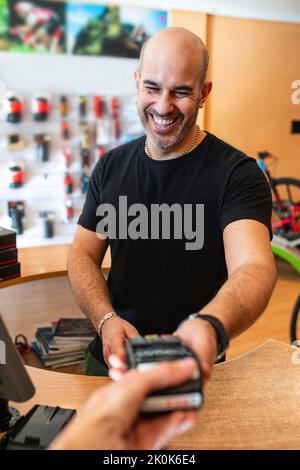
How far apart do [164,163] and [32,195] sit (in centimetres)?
278

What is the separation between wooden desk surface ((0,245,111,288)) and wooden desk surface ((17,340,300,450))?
108 cm

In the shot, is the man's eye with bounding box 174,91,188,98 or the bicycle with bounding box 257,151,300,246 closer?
the man's eye with bounding box 174,91,188,98

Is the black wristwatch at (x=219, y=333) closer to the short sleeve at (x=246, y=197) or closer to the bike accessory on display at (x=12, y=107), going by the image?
the short sleeve at (x=246, y=197)

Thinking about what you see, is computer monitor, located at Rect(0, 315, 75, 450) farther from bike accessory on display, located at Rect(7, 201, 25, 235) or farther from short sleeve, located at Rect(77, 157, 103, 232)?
bike accessory on display, located at Rect(7, 201, 25, 235)

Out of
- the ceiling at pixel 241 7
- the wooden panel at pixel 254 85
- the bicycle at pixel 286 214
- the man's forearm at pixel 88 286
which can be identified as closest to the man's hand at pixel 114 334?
the man's forearm at pixel 88 286

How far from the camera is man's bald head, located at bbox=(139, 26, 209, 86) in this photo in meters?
1.46

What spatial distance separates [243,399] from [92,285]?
651mm

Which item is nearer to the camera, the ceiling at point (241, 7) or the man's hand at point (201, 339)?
the man's hand at point (201, 339)

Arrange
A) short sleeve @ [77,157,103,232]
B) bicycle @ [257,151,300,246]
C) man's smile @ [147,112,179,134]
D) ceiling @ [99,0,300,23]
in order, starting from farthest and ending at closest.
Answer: bicycle @ [257,151,300,246], ceiling @ [99,0,300,23], short sleeve @ [77,157,103,232], man's smile @ [147,112,179,134]

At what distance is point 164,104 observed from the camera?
149cm

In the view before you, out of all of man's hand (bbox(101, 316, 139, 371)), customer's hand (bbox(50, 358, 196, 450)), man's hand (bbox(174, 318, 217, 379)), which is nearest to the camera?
customer's hand (bbox(50, 358, 196, 450))

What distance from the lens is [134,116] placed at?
445 cm

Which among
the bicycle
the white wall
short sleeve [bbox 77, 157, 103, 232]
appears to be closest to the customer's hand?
short sleeve [bbox 77, 157, 103, 232]

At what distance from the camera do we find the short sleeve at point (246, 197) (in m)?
1.41
